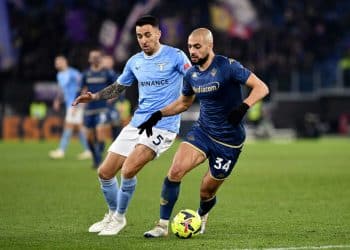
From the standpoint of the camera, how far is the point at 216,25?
40.3 m

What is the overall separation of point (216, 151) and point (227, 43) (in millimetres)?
30123

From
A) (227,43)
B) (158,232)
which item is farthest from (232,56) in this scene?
(158,232)

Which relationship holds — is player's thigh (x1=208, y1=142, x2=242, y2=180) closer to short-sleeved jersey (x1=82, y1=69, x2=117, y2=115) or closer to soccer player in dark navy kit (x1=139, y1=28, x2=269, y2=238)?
soccer player in dark navy kit (x1=139, y1=28, x2=269, y2=238)

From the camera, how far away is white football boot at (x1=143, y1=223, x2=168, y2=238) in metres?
10.7

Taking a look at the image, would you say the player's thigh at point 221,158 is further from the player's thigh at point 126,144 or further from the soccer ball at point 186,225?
the player's thigh at point 126,144

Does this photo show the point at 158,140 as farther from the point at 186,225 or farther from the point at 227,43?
the point at 227,43

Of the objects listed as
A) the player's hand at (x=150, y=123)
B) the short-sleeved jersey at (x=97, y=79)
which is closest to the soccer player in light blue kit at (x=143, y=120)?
the player's hand at (x=150, y=123)

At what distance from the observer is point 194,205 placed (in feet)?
47.2

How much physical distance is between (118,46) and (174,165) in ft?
94.5

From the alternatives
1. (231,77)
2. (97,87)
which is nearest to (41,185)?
(97,87)

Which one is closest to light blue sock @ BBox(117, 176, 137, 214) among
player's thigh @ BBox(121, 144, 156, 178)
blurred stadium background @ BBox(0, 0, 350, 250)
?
player's thigh @ BBox(121, 144, 156, 178)

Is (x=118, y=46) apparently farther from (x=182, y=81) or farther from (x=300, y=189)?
(x=182, y=81)

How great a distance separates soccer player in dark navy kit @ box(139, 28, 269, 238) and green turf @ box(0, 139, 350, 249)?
0.64m

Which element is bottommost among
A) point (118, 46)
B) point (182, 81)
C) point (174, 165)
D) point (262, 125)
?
point (262, 125)
